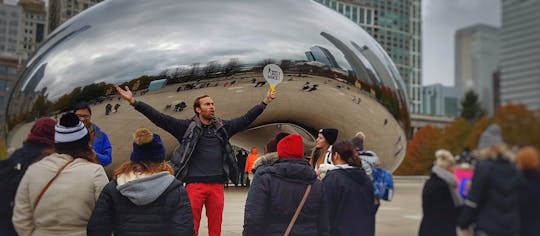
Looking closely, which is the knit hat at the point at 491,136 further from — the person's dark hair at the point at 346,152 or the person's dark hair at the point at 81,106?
the person's dark hair at the point at 81,106

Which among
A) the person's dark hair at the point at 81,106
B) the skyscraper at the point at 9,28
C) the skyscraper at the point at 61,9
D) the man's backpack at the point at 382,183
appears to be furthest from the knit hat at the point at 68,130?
the skyscraper at the point at 61,9

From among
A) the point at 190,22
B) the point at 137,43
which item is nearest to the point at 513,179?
the point at 190,22

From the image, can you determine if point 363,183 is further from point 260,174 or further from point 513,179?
point 513,179

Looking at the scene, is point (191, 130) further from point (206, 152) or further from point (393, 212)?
point (393, 212)

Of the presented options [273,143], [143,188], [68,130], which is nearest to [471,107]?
[143,188]

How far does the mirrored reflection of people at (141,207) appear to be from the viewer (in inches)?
92.0

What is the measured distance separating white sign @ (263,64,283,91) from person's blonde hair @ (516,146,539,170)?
169cm

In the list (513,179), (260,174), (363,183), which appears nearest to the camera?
(513,179)

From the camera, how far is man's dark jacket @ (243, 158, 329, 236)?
9.29 feet

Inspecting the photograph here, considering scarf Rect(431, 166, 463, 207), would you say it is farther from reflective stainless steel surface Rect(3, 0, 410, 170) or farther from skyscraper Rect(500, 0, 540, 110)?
skyscraper Rect(500, 0, 540, 110)

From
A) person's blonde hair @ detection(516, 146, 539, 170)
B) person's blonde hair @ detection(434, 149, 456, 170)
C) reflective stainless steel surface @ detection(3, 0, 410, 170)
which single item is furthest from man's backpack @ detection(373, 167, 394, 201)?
person's blonde hair @ detection(516, 146, 539, 170)

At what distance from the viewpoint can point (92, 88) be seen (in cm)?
307

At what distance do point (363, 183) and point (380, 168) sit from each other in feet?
3.83

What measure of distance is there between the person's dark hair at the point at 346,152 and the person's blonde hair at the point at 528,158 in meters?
1.72
